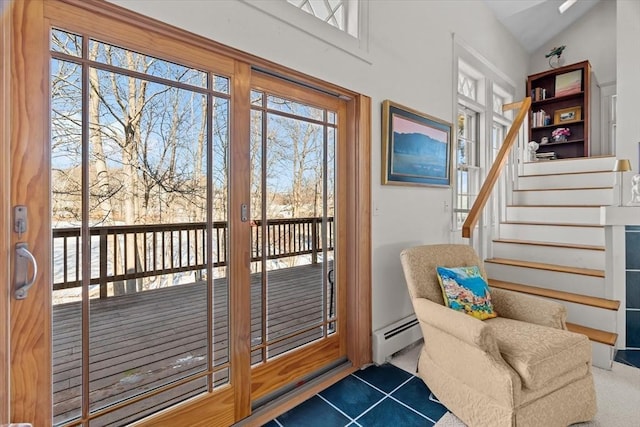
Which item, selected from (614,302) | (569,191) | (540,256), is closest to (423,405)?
(614,302)

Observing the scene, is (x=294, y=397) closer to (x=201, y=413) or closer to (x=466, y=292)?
(x=201, y=413)

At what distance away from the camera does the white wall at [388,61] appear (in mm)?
1581

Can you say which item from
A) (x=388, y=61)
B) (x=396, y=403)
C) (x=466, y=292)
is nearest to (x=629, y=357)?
(x=466, y=292)

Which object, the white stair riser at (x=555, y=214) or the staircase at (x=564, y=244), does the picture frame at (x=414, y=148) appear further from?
the white stair riser at (x=555, y=214)

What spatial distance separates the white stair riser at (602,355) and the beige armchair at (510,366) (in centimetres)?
76

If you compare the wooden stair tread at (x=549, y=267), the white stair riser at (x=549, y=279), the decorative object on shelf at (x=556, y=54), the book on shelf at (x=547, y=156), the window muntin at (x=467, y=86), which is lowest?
the white stair riser at (x=549, y=279)

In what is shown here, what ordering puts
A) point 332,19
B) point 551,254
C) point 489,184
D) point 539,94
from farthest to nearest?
point 539,94, point 551,254, point 489,184, point 332,19

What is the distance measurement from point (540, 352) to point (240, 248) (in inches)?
61.7

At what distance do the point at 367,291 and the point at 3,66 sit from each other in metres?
2.14

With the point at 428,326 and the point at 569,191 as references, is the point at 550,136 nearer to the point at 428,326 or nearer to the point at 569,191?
the point at 569,191

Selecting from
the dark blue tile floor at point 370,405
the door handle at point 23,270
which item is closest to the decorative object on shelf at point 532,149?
the dark blue tile floor at point 370,405

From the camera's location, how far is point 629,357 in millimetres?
2426

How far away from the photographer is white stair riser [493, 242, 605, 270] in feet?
9.46

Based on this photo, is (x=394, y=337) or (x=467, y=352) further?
(x=394, y=337)
